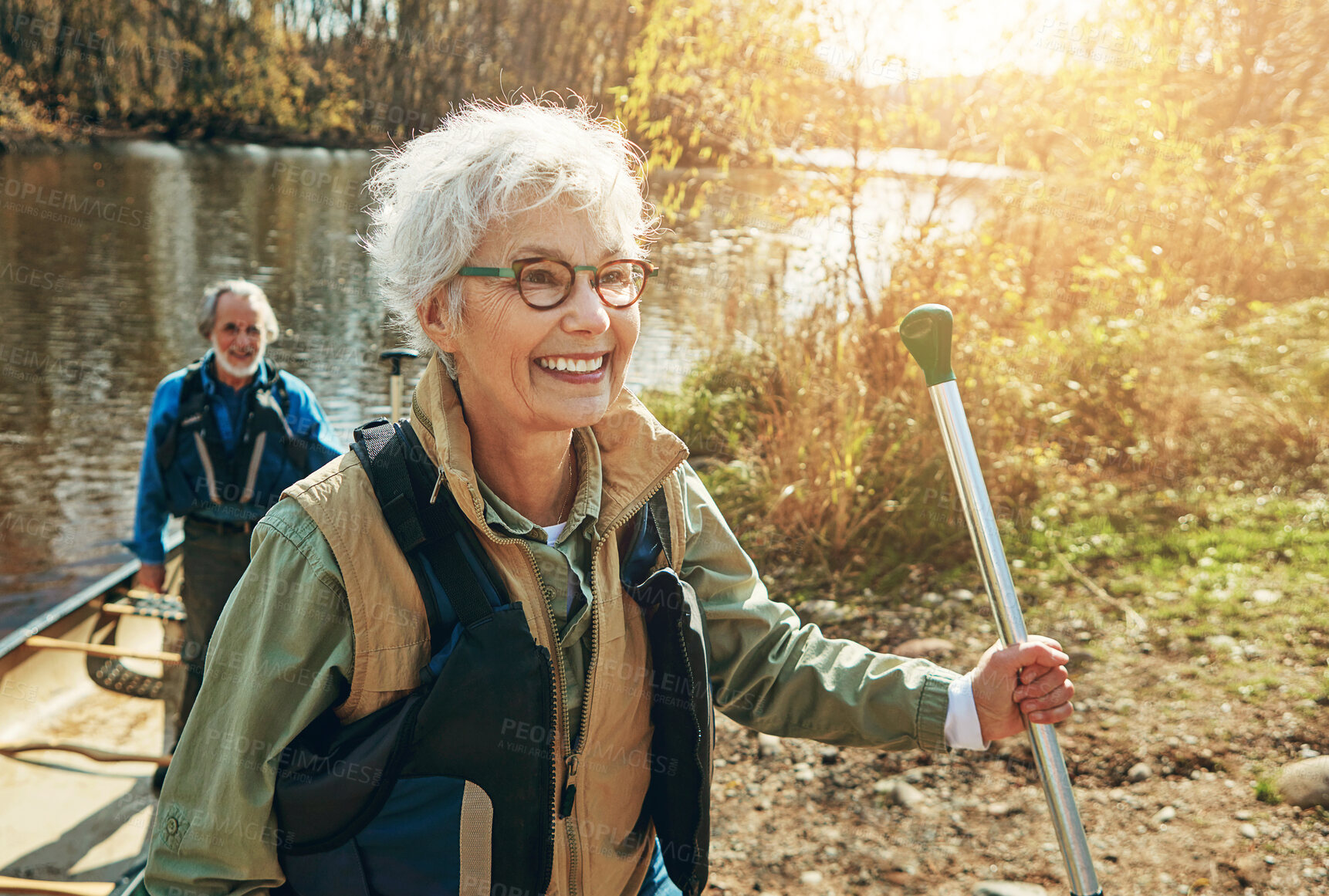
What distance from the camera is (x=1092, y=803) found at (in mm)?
3318

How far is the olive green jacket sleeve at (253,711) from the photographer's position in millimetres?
1378

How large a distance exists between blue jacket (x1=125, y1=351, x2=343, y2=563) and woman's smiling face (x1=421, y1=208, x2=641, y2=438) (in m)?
2.65

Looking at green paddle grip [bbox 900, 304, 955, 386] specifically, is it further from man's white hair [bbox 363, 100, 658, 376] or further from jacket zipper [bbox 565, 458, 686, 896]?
jacket zipper [bbox 565, 458, 686, 896]

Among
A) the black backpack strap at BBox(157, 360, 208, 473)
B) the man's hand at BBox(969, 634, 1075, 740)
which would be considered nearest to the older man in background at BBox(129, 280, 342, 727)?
the black backpack strap at BBox(157, 360, 208, 473)

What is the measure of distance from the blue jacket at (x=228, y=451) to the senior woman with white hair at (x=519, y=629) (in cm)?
237

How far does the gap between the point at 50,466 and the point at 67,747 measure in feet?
21.7

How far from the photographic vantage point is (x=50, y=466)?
32.6ft

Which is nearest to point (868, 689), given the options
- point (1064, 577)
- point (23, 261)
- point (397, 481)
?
point (397, 481)

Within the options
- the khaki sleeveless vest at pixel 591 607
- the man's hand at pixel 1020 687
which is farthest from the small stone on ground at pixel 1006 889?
the khaki sleeveless vest at pixel 591 607

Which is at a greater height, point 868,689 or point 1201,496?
point 868,689

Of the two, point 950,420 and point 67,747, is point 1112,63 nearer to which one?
point 950,420

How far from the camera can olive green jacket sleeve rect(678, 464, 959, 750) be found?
1.77 m

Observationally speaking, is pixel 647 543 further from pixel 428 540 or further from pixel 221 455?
pixel 221 455

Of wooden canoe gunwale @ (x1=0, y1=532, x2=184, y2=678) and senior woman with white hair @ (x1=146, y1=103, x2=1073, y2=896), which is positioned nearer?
senior woman with white hair @ (x1=146, y1=103, x2=1073, y2=896)
